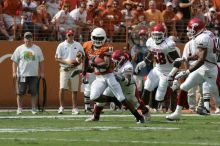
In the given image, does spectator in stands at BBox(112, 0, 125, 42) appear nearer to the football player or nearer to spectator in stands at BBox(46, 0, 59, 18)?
spectator in stands at BBox(46, 0, 59, 18)

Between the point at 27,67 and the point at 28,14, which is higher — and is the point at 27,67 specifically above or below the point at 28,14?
below

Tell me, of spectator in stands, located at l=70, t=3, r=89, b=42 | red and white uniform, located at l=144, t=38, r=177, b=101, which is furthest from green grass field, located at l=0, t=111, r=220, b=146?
spectator in stands, located at l=70, t=3, r=89, b=42

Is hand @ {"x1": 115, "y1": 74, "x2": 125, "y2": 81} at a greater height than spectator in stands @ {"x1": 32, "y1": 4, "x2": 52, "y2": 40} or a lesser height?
lesser

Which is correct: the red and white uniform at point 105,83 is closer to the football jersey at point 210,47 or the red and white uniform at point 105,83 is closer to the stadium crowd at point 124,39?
the stadium crowd at point 124,39

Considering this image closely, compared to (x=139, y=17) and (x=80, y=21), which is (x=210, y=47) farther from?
(x=139, y=17)

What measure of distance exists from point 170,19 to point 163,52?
572 cm

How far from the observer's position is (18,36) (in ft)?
69.8

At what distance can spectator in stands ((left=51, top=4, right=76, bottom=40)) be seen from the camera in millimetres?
21531

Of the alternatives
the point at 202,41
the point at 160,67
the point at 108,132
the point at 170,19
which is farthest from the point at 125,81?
the point at 170,19

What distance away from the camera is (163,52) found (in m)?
17.8

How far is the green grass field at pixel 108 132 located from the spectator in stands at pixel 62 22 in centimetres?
642

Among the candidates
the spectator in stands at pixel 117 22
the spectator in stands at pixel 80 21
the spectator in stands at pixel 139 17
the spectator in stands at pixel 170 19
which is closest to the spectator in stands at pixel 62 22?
the spectator in stands at pixel 80 21

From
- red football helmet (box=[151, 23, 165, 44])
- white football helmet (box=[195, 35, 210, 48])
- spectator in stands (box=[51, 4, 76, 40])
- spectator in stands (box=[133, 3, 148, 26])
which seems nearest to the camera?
white football helmet (box=[195, 35, 210, 48])

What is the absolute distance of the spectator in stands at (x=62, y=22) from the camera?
21.5 meters
